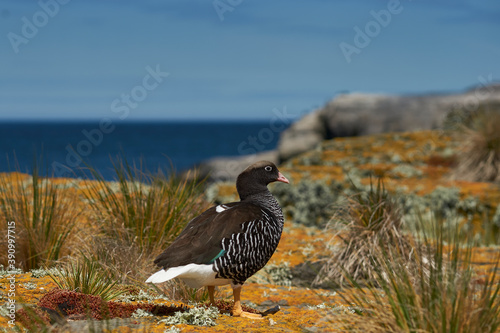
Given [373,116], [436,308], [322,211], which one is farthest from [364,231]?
[373,116]

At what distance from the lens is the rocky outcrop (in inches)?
935

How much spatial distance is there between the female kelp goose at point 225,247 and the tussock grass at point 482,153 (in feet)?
35.1

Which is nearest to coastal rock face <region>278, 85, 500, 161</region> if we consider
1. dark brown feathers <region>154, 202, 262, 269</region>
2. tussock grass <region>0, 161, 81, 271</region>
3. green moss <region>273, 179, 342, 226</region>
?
green moss <region>273, 179, 342, 226</region>

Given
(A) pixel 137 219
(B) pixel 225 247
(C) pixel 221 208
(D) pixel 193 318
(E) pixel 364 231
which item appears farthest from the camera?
(E) pixel 364 231

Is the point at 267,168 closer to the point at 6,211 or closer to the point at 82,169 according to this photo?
the point at 82,169

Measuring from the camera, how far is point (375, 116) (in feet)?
78.8

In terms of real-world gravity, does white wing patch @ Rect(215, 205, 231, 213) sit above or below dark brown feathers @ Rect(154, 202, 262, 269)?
above

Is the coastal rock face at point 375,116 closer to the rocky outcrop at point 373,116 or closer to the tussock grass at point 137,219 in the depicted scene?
the rocky outcrop at point 373,116

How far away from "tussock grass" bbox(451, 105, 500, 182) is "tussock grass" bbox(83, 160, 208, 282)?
9.61m

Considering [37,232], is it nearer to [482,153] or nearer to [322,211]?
[322,211]

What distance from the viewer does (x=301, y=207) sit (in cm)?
1296

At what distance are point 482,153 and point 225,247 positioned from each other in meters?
11.7

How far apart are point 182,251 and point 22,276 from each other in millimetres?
2396

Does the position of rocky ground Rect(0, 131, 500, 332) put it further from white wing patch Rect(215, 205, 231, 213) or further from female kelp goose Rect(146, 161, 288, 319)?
white wing patch Rect(215, 205, 231, 213)
